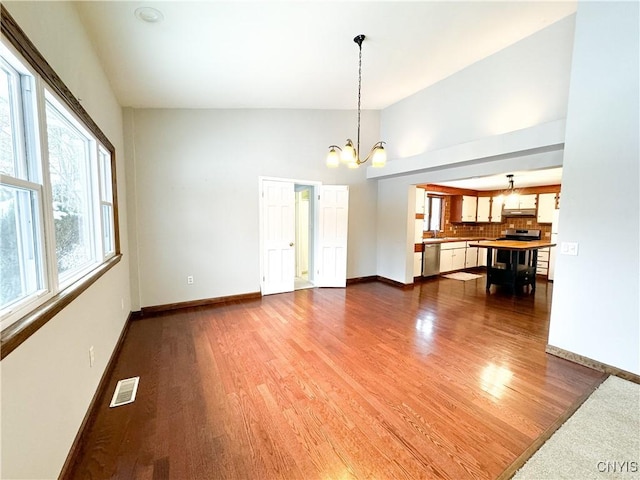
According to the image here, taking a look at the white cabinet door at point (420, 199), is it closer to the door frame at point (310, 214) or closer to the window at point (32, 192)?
the door frame at point (310, 214)

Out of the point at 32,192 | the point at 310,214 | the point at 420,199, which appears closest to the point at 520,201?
the point at 420,199

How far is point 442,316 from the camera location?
4.00m

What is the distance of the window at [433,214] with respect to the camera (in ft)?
25.2

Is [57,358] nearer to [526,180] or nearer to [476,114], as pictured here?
[476,114]

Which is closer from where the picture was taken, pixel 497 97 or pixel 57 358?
pixel 57 358

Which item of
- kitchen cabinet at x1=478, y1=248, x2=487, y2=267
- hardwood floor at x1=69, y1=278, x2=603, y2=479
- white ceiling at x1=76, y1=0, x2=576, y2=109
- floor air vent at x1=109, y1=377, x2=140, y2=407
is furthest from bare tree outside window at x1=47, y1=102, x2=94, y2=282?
kitchen cabinet at x1=478, y1=248, x2=487, y2=267

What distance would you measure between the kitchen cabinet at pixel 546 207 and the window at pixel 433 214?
2.30 metres

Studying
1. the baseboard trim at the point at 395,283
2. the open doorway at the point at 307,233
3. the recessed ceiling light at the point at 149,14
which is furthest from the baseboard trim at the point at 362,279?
the recessed ceiling light at the point at 149,14

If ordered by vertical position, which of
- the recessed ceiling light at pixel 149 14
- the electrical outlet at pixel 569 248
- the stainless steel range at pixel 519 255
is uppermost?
the recessed ceiling light at pixel 149 14

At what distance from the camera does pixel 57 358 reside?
146 cm

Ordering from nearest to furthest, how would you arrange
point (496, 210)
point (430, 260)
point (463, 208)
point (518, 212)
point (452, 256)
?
1. point (430, 260)
2. point (452, 256)
3. point (518, 212)
4. point (463, 208)
5. point (496, 210)

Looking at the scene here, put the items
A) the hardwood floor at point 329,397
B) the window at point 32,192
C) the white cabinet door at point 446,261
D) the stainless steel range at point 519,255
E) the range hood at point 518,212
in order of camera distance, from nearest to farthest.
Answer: the window at point 32,192
the hardwood floor at point 329,397
the stainless steel range at point 519,255
the white cabinet door at point 446,261
the range hood at point 518,212

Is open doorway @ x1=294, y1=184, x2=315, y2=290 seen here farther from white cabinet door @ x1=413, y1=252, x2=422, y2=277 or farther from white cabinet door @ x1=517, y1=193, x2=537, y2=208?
white cabinet door @ x1=517, y1=193, x2=537, y2=208

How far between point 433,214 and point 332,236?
382cm
